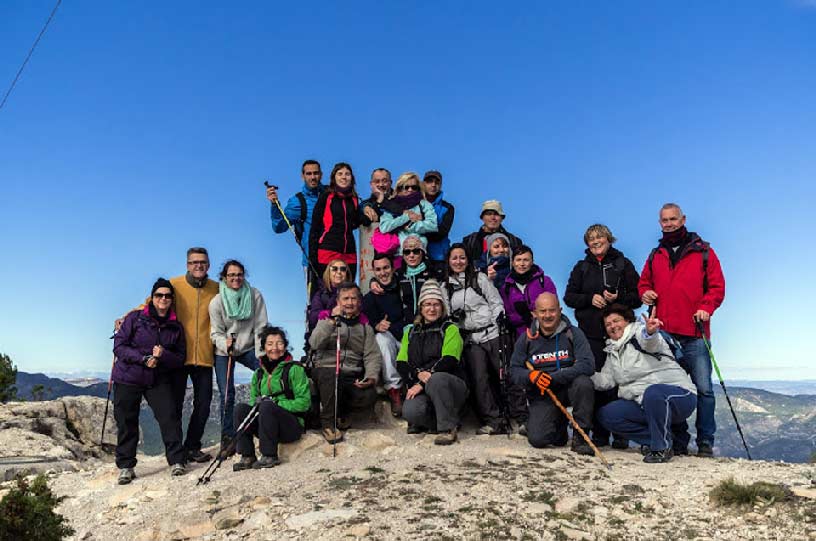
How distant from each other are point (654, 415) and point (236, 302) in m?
6.14

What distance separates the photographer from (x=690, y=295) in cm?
931

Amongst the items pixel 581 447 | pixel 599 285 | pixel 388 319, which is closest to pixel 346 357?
pixel 388 319

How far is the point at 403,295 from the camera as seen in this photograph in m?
10.8

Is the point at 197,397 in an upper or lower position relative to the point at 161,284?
lower

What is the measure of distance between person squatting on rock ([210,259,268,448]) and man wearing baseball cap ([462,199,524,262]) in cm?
374

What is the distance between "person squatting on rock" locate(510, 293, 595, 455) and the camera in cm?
899

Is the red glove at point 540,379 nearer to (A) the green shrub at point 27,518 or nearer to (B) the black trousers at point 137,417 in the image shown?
(B) the black trousers at point 137,417

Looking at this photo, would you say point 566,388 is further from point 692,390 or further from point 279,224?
point 279,224

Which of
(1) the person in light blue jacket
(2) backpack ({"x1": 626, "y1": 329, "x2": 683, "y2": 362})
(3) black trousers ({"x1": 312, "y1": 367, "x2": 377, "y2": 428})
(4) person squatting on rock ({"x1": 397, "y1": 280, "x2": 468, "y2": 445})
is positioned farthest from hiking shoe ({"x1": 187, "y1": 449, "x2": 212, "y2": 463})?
(2) backpack ({"x1": 626, "y1": 329, "x2": 683, "y2": 362})

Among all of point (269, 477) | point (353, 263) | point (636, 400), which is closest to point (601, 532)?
point (636, 400)

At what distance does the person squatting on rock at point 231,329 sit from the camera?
32.0 feet

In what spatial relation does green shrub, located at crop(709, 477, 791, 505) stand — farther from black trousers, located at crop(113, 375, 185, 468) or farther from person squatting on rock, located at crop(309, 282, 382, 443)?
black trousers, located at crop(113, 375, 185, 468)

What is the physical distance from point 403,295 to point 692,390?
460cm

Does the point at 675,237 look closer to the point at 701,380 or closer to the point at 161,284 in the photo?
the point at 701,380
